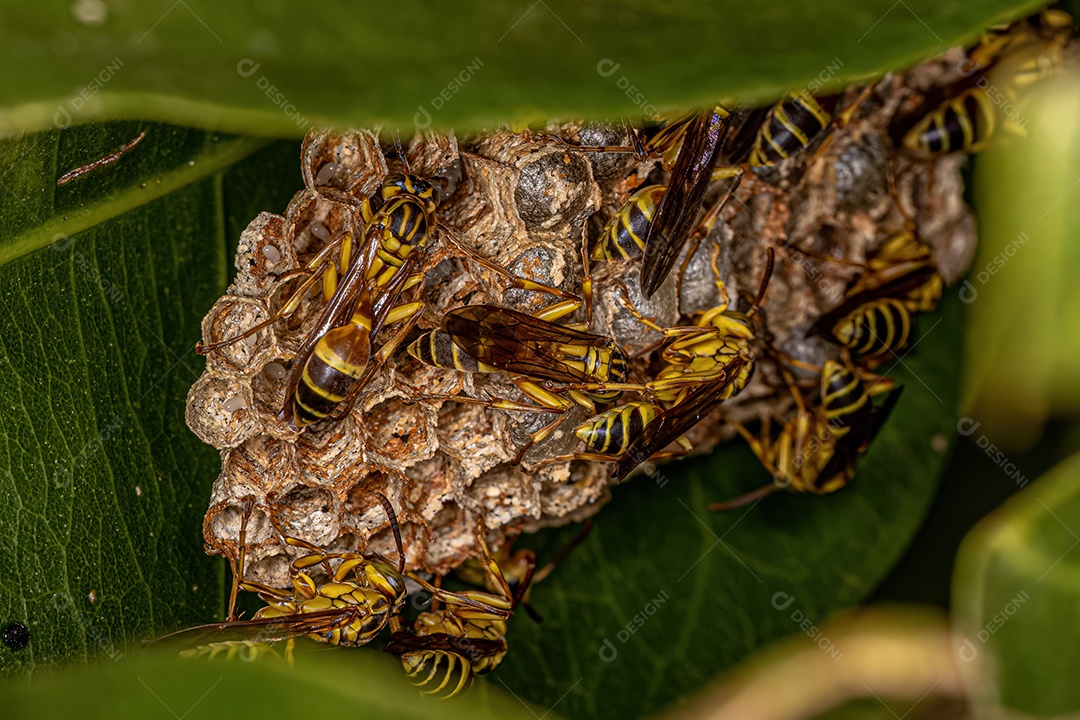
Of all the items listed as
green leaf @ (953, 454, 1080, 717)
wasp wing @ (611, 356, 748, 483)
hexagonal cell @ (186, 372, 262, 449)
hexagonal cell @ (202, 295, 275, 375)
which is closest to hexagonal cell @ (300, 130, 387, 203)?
hexagonal cell @ (202, 295, 275, 375)

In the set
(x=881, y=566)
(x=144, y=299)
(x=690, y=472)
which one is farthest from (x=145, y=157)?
(x=881, y=566)

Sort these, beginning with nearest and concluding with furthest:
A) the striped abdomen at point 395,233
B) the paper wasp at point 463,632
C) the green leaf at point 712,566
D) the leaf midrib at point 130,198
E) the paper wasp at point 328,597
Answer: the leaf midrib at point 130,198 → the striped abdomen at point 395,233 → the paper wasp at point 328,597 → the paper wasp at point 463,632 → the green leaf at point 712,566

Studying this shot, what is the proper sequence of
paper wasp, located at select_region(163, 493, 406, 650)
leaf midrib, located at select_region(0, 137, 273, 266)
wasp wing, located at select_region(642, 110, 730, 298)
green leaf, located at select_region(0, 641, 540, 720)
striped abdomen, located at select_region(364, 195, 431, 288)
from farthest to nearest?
paper wasp, located at select_region(163, 493, 406, 650) < wasp wing, located at select_region(642, 110, 730, 298) < striped abdomen, located at select_region(364, 195, 431, 288) < leaf midrib, located at select_region(0, 137, 273, 266) < green leaf, located at select_region(0, 641, 540, 720)

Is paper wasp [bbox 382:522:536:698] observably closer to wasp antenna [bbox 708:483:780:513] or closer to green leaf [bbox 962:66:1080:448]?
wasp antenna [bbox 708:483:780:513]

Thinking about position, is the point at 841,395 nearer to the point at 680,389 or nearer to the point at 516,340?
the point at 680,389

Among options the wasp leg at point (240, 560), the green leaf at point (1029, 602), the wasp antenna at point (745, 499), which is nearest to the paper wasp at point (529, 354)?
the wasp leg at point (240, 560)

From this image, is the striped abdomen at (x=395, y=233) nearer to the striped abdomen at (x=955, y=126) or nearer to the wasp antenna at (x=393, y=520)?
the wasp antenna at (x=393, y=520)

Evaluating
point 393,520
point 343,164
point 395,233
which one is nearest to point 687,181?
point 395,233
